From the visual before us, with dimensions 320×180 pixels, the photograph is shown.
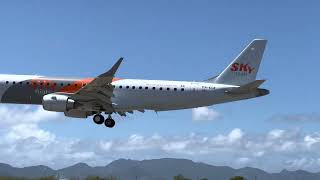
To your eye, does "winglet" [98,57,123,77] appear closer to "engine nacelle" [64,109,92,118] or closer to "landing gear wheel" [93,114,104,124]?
"engine nacelle" [64,109,92,118]

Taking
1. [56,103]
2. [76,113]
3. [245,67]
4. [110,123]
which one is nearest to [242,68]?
[245,67]

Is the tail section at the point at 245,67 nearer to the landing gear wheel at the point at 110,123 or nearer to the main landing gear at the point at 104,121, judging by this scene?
the landing gear wheel at the point at 110,123

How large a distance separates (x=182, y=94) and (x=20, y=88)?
→ 20228 mm

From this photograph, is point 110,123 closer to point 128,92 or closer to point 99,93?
point 128,92

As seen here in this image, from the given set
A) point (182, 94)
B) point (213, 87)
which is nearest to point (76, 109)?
point (182, 94)

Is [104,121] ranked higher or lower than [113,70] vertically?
lower

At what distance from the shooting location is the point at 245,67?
66.3m

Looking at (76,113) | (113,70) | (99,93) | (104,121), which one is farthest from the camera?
(104,121)

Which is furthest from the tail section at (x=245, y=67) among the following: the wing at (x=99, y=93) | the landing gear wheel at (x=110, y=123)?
the landing gear wheel at (x=110, y=123)

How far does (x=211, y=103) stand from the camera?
64.1 metres

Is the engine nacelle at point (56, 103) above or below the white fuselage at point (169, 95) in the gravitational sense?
below

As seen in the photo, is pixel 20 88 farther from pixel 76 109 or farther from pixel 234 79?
pixel 234 79

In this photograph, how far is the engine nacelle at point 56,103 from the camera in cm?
6116

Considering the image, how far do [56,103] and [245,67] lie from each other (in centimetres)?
2387
